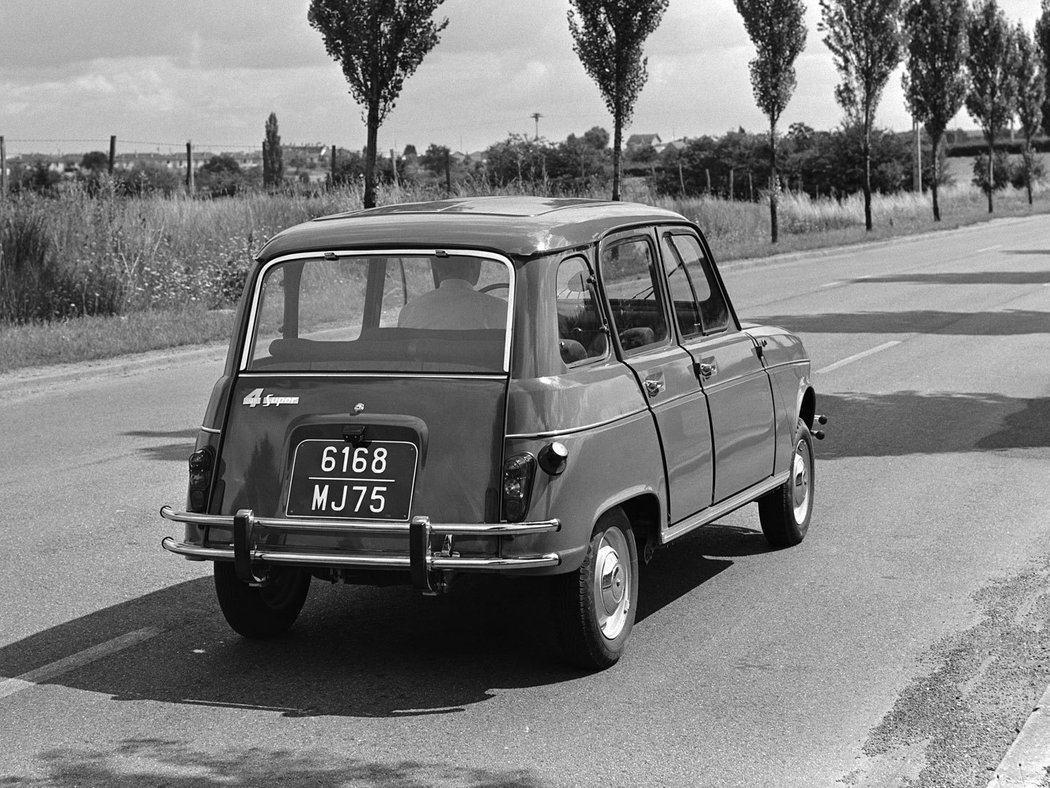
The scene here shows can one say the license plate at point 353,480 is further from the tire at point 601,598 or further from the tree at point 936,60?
the tree at point 936,60

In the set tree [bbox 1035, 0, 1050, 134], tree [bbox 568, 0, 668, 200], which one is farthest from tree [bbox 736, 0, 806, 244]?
tree [bbox 1035, 0, 1050, 134]

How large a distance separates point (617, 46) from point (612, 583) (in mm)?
26998

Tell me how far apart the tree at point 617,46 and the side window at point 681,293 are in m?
24.8

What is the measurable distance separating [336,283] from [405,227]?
24.8 inches

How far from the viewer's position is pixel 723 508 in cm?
656

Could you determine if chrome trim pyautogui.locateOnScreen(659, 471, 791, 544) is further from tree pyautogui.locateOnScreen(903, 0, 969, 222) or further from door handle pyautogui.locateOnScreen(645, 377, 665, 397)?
tree pyautogui.locateOnScreen(903, 0, 969, 222)

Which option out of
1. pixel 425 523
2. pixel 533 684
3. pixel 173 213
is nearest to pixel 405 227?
pixel 425 523

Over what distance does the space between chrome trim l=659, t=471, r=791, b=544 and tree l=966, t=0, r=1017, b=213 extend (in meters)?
59.4

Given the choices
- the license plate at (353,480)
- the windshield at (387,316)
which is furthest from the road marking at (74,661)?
the windshield at (387,316)

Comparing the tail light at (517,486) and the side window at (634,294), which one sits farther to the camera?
the side window at (634,294)

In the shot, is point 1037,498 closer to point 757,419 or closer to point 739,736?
point 757,419

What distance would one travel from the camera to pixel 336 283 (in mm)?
6301

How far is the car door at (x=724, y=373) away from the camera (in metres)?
6.54

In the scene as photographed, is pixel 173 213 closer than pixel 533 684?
No
